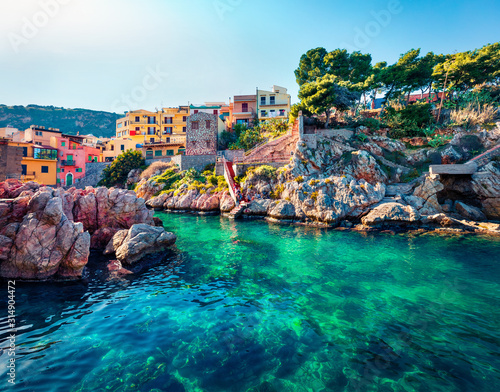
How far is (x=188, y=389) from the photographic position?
235 inches

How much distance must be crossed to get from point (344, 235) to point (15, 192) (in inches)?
1041

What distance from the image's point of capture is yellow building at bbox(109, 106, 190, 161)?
63.6 meters

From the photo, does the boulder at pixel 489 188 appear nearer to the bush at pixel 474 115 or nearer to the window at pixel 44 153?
the bush at pixel 474 115

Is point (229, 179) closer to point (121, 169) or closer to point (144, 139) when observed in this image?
point (121, 169)

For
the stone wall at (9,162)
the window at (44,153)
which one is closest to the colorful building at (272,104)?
the stone wall at (9,162)

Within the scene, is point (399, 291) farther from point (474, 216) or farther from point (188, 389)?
point (474, 216)

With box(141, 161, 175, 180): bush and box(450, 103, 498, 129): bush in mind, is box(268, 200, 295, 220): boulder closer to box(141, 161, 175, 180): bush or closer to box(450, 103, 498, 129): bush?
box(141, 161, 175, 180): bush

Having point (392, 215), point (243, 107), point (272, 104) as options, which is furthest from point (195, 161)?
point (392, 215)

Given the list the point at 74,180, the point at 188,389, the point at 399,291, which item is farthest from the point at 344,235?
the point at 74,180

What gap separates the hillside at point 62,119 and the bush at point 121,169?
310 ft

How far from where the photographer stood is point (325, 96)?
35.9 m

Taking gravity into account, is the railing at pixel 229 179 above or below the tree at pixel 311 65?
below

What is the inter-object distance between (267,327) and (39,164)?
59.2 metres

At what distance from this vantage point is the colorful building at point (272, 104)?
54375 millimetres
